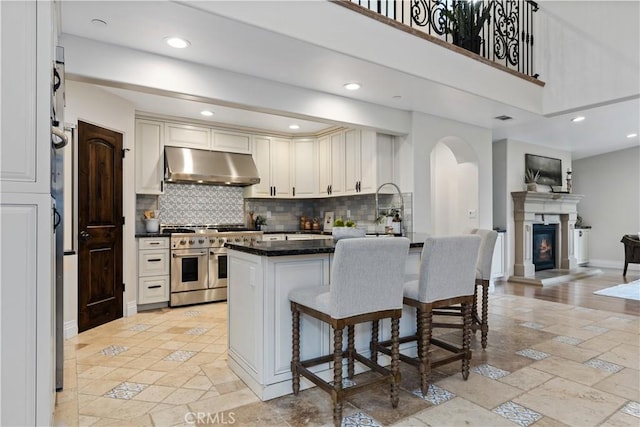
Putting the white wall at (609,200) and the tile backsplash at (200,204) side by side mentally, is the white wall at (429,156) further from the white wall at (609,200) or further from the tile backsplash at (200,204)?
the white wall at (609,200)

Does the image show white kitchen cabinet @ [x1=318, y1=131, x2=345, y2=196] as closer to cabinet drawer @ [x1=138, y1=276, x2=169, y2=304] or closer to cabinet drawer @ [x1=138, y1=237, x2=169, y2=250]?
cabinet drawer @ [x1=138, y1=237, x2=169, y2=250]

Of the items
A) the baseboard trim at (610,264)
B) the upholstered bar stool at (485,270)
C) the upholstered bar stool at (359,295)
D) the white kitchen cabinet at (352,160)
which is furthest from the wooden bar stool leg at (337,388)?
the baseboard trim at (610,264)

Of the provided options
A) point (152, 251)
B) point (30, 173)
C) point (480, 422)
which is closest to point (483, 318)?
point (480, 422)

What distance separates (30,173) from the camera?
1358 millimetres

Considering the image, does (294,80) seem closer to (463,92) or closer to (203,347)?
(463,92)

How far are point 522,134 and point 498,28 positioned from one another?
2.05m

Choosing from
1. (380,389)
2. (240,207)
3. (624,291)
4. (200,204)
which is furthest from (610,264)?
(200,204)

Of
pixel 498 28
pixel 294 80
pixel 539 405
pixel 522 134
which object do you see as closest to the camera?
pixel 539 405

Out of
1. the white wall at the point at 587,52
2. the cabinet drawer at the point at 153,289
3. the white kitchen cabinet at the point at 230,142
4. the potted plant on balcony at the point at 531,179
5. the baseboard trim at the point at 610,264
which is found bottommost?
the baseboard trim at the point at 610,264

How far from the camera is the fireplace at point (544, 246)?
7.45 metres

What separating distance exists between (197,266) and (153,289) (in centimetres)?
58

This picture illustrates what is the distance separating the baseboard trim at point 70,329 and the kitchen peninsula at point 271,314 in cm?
193

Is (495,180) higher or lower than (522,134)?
lower

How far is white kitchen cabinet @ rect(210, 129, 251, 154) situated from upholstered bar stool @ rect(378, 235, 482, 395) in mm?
3920
